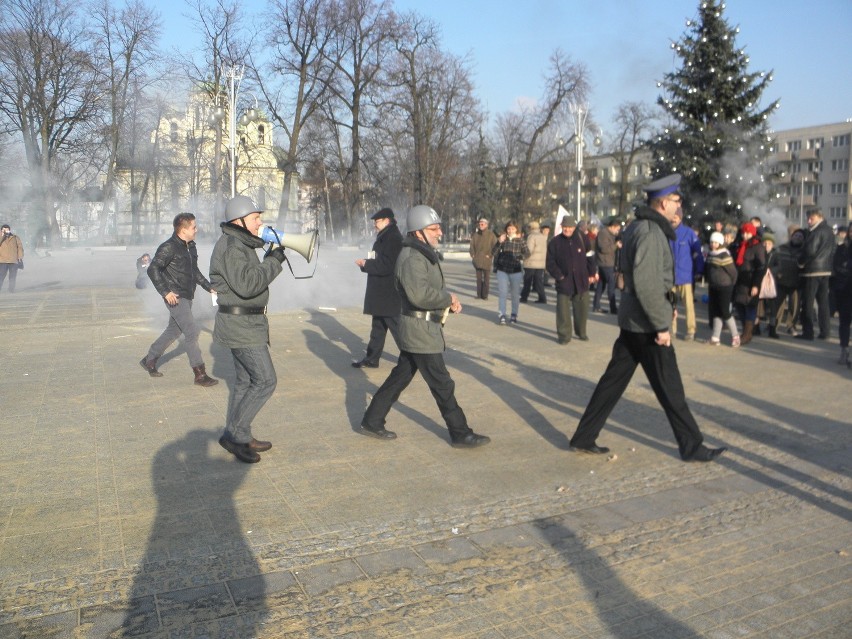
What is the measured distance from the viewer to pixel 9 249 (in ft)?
62.2

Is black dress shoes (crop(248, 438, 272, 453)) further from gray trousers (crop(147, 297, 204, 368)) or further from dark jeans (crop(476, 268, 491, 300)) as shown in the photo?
dark jeans (crop(476, 268, 491, 300))

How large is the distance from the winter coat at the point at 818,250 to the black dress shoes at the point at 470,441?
7792mm

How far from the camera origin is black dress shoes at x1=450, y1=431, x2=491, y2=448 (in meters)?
6.30

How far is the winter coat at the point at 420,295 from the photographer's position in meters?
6.13

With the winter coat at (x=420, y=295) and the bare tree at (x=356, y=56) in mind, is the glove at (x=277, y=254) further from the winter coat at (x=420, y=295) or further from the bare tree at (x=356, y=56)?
the bare tree at (x=356, y=56)

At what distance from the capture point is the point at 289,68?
4031 centimetres

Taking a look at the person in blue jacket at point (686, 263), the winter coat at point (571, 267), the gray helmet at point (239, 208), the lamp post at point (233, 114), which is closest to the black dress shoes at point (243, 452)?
the gray helmet at point (239, 208)

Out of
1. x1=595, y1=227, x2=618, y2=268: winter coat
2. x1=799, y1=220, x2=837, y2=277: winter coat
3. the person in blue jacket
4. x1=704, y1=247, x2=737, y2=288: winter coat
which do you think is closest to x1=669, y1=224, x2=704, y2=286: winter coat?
the person in blue jacket

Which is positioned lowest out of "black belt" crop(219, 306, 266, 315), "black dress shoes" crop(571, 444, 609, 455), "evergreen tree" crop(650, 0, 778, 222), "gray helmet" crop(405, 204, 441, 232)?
"black dress shoes" crop(571, 444, 609, 455)

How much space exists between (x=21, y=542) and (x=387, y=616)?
223cm

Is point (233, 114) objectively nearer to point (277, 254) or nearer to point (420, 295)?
point (277, 254)

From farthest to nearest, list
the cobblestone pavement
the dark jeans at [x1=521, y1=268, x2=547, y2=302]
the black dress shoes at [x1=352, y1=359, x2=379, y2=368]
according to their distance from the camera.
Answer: the dark jeans at [x1=521, y1=268, x2=547, y2=302] → the black dress shoes at [x1=352, y1=359, x2=379, y2=368] → the cobblestone pavement

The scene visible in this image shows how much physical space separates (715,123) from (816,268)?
15146mm

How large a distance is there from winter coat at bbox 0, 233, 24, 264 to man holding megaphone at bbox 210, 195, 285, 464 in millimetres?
15216
